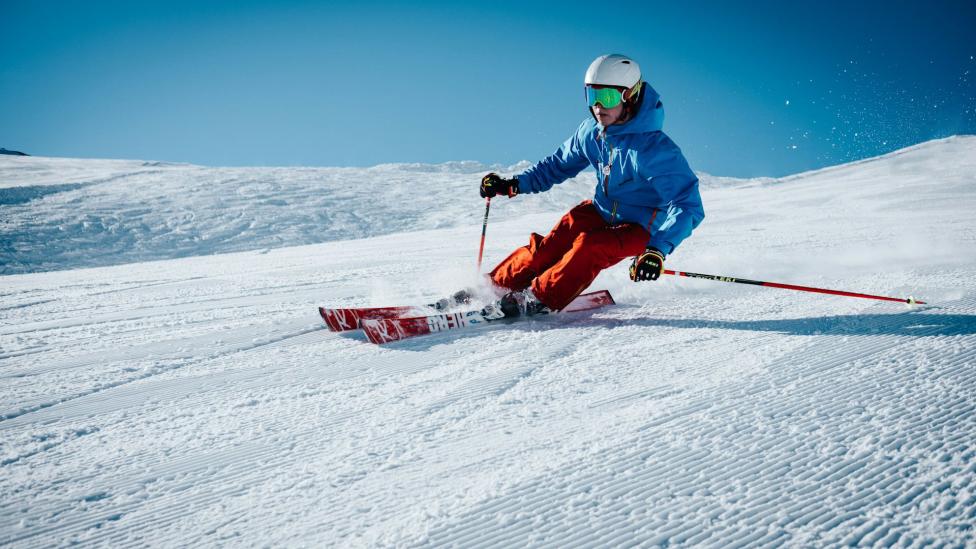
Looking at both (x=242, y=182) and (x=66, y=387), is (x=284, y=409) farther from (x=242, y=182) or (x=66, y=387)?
(x=242, y=182)

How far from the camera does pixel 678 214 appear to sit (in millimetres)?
3078

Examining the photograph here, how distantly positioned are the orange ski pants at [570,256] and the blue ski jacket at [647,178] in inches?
5.4

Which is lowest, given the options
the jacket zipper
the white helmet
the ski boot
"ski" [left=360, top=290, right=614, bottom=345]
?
"ski" [left=360, top=290, right=614, bottom=345]

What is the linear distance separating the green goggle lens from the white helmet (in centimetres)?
4

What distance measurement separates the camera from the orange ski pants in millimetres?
3055

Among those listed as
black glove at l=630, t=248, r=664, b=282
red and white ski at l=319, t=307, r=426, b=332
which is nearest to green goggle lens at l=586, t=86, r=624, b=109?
black glove at l=630, t=248, r=664, b=282

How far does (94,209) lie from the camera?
15859 mm

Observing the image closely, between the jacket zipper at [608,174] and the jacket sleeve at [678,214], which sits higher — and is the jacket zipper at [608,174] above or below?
above

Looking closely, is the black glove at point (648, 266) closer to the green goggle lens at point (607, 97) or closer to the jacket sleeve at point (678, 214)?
the jacket sleeve at point (678, 214)

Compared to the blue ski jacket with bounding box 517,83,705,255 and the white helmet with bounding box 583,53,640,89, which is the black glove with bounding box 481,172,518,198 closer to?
the blue ski jacket with bounding box 517,83,705,255

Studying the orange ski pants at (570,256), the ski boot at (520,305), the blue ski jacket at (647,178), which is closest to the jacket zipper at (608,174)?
the blue ski jacket at (647,178)

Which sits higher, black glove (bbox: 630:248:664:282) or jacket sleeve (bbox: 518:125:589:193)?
jacket sleeve (bbox: 518:125:589:193)

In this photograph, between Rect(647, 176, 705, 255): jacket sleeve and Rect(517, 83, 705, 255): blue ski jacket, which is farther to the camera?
Rect(517, 83, 705, 255): blue ski jacket

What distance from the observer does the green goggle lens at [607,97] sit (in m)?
3.12
